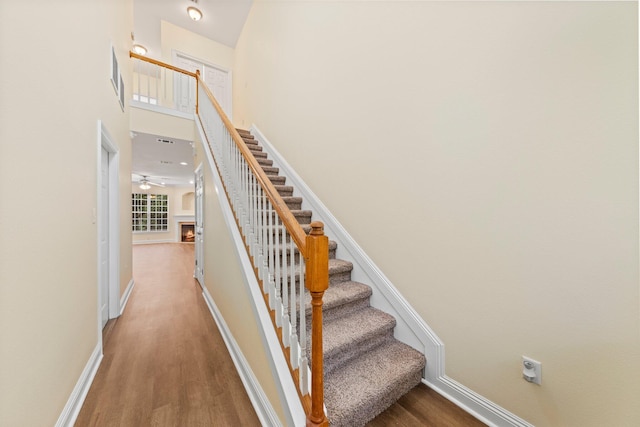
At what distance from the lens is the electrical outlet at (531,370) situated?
3.90 ft

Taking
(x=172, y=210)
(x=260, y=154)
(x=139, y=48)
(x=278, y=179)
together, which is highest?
(x=139, y=48)

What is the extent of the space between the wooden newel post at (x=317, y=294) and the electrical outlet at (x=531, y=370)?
40.0 inches

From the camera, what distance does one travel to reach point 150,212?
1004 cm

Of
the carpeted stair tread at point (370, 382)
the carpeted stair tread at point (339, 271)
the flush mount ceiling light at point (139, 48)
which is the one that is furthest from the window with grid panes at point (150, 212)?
the carpeted stair tread at point (370, 382)

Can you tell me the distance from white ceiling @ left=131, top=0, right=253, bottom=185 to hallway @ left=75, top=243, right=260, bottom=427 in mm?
2898

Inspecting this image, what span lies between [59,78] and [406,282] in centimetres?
241

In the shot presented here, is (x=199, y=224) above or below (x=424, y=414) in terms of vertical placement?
above

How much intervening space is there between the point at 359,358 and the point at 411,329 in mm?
422

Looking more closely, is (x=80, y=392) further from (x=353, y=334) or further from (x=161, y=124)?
(x=161, y=124)

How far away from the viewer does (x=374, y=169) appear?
2008mm

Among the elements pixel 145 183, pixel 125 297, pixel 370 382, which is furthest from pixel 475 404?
pixel 145 183

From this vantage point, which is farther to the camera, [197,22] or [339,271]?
[197,22]

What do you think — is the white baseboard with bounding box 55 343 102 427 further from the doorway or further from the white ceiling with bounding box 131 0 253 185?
the white ceiling with bounding box 131 0 253 185

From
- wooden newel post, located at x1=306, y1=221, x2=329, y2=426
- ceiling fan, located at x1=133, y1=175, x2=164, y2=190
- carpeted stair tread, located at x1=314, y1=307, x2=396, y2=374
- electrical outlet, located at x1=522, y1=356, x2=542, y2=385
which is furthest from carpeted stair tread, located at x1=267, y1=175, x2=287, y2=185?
ceiling fan, located at x1=133, y1=175, x2=164, y2=190
